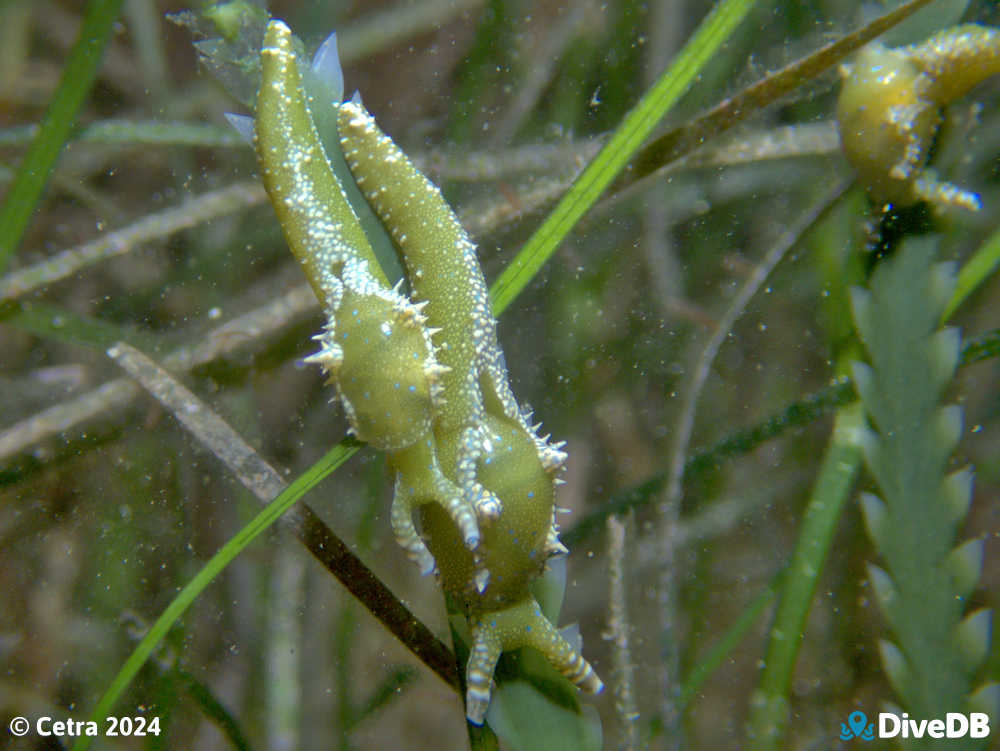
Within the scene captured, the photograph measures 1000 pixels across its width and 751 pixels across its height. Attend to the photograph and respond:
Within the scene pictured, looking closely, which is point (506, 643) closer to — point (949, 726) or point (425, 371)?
point (425, 371)

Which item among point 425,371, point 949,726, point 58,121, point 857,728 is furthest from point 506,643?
point 58,121

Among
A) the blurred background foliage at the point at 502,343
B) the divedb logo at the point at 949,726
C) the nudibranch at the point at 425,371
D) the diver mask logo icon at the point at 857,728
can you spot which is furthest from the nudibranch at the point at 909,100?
the diver mask logo icon at the point at 857,728

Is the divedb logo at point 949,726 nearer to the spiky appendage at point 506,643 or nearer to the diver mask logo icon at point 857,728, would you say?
the diver mask logo icon at point 857,728

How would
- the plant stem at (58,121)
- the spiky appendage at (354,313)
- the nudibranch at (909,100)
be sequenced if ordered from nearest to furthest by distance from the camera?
1. the spiky appendage at (354,313)
2. the plant stem at (58,121)
3. the nudibranch at (909,100)

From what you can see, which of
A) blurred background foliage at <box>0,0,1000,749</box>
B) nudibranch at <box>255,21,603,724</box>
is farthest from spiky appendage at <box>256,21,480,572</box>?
blurred background foliage at <box>0,0,1000,749</box>

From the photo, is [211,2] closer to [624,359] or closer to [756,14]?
[624,359]

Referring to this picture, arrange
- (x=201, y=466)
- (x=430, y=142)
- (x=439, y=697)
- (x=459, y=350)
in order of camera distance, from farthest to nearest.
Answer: (x=439, y=697) < (x=430, y=142) < (x=201, y=466) < (x=459, y=350)

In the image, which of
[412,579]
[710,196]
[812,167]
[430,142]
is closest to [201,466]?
[412,579]
